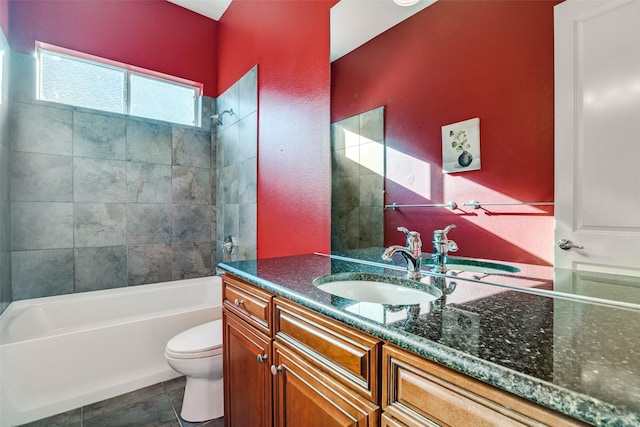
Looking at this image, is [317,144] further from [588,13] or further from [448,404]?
[448,404]

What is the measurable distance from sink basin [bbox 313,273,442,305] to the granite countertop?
10cm

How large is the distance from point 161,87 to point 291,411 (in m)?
3.04

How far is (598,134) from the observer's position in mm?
866

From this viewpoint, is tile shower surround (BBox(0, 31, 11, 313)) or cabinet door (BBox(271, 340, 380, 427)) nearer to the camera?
cabinet door (BBox(271, 340, 380, 427))

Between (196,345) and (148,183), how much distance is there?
1.70m

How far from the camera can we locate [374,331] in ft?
2.16

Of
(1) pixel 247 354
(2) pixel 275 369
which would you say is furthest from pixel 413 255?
(1) pixel 247 354

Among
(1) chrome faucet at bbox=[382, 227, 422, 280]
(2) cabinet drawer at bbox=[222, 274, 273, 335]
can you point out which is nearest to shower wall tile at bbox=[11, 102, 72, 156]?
(2) cabinet drawer at bbox=[222, 274, 273, 335]

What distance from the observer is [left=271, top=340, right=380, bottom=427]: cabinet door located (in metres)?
0.71

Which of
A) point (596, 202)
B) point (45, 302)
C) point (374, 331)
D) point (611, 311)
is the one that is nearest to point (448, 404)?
point (374, 331)

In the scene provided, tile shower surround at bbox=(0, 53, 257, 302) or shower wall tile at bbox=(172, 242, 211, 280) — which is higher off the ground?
tile shower surround at bbox=(0, 53, 257, 302)

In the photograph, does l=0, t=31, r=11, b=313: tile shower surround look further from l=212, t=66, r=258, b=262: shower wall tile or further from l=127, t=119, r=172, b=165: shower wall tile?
l=212, t=66, r=258, b=262: shower wall tile

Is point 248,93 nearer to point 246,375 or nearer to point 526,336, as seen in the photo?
point 246,375

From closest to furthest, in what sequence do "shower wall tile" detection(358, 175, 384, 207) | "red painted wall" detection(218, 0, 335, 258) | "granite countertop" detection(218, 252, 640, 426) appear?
"granite countertop" detection(218, 252, 640, 426), "shower wall tile" detection(358, 175, 384, 207), "red painted wall" detection(218, 0, 335, 258)
